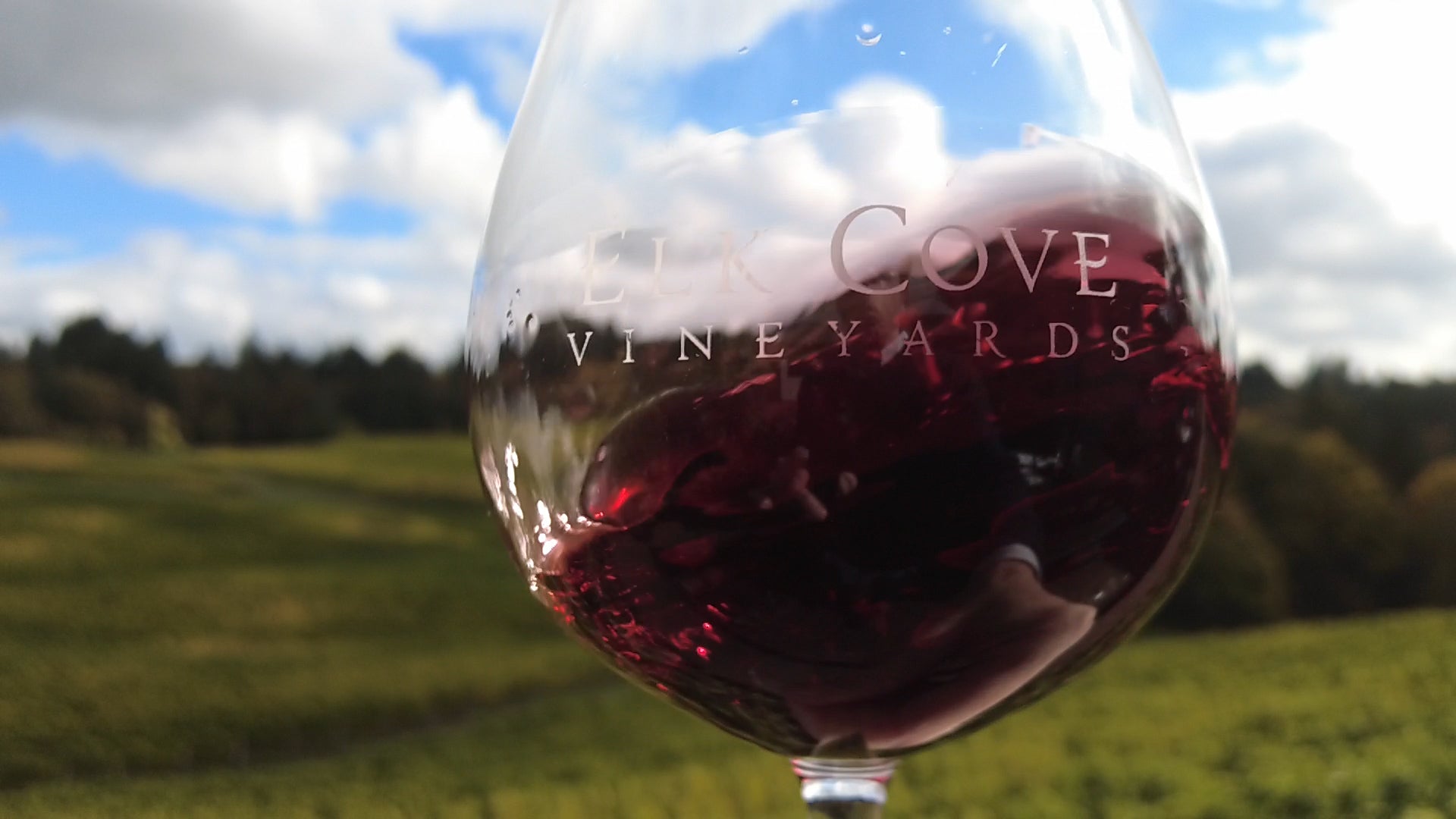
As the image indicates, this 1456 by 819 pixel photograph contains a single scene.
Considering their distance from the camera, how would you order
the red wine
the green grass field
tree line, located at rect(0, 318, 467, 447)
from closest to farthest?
1. the red wine
2. the green grass field
3. tree line, located at rect(0, 318, 467, 447)

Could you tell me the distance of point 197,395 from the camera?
16.7 metres

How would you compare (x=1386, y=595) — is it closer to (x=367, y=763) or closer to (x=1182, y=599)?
(x=1182, y=599)

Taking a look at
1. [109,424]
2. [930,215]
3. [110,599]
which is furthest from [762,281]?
[109,424]

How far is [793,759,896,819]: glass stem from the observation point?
367 millimetres

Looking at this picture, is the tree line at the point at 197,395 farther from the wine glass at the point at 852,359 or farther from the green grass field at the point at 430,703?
the wine glass at the point at 852,359

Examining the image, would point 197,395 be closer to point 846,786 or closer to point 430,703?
point 430,703

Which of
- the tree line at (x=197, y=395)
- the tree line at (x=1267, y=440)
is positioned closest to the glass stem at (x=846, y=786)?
the tree line at (x=1267, y=440)

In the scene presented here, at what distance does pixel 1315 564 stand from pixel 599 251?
11.3 meters

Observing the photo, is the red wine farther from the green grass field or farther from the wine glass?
the green grass field

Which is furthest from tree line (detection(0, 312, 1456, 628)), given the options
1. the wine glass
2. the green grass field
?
the wine glass

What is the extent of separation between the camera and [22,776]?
536 centimetres

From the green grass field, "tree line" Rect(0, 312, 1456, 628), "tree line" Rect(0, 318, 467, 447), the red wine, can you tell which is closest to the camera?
the red wine

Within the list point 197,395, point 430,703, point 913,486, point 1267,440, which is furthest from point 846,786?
point 197,395

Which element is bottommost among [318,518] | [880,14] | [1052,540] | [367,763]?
[367,763]
